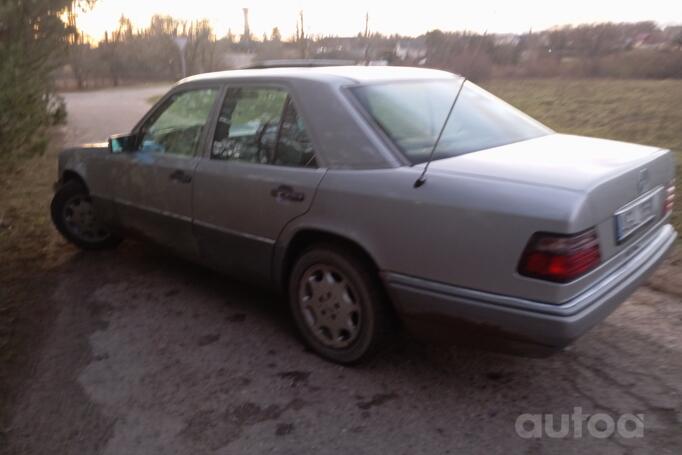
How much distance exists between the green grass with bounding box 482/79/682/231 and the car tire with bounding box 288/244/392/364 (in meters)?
4.81

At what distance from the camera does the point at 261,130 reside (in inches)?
151

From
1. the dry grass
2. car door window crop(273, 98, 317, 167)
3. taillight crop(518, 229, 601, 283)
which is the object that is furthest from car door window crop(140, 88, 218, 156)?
taillight crop(518, 229, 601, 283)

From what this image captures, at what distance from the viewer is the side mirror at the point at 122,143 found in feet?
16.0

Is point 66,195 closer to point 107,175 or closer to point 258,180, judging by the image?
point 107,175

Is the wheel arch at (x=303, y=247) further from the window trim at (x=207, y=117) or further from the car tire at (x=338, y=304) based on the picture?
the window trim at (x=207, y=117)

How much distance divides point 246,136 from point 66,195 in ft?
8.31

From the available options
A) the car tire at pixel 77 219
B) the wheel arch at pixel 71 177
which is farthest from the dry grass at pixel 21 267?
the wheel arch at pixel 71 177

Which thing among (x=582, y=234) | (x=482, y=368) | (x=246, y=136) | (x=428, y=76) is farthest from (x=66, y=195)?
(x=582, y=234)

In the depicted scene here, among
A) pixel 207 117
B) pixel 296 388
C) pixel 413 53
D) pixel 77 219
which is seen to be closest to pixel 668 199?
pixel 296 388

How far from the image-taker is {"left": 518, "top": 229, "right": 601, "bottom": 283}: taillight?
259 cm

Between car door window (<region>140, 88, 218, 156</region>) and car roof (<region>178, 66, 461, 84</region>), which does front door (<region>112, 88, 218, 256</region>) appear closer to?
car door window (<region>140, 88, 218, 156</region>)

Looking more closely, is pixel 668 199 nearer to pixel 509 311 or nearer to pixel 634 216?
pixel 634 216

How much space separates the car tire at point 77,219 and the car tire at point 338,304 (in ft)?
8.90

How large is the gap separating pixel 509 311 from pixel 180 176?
2.53m
